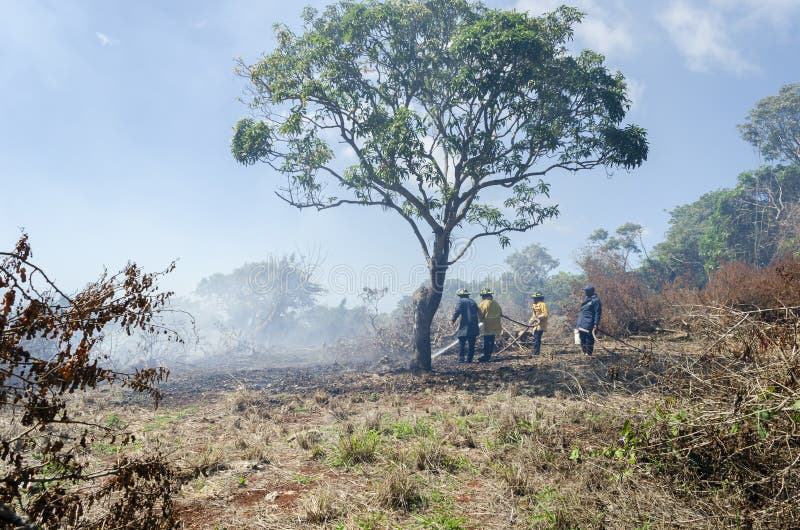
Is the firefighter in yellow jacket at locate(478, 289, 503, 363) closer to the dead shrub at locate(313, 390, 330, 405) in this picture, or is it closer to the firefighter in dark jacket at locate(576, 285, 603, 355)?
the firefighter in dark jacket at locate(576, 285, 603, 355)

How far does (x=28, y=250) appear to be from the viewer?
2.42m

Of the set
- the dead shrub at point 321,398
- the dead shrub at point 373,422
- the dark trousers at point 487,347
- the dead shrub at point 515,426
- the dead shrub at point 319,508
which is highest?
the dark trousers at point 487,347

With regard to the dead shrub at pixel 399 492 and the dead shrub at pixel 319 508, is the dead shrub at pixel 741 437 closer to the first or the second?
the dead shrub at pixel 399 492

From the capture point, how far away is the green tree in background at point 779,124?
30375 mm

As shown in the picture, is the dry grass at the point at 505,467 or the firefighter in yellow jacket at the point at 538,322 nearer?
Result: the dry grass at the point at 505,467

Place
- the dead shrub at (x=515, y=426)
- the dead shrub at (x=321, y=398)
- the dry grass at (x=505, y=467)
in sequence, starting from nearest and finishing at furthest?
the dry grass at (x=505, y=467) → the dead shrub at (x=515, y=426) → the dead shrub at (x=321, y=398)

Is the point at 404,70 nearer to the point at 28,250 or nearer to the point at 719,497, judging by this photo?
the point at 28,250

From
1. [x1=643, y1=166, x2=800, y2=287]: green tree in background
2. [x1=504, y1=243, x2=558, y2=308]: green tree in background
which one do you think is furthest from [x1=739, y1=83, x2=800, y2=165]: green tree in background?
[x1=504, y1=243, x2=558, y2=308]: green tree in background

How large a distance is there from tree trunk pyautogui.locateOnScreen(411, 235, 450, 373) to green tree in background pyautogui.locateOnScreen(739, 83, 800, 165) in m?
34.3

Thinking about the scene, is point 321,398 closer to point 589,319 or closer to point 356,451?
point 356,451

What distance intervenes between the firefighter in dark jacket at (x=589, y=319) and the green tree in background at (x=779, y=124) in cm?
3180

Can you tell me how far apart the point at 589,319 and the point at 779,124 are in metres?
34.6

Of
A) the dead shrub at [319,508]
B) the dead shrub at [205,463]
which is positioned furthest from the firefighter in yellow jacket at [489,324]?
the dead shrub at [319,508]

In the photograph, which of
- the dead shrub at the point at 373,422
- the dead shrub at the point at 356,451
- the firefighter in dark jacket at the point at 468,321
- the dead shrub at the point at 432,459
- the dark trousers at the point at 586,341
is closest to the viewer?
the dead shrub at the point at 432,459
